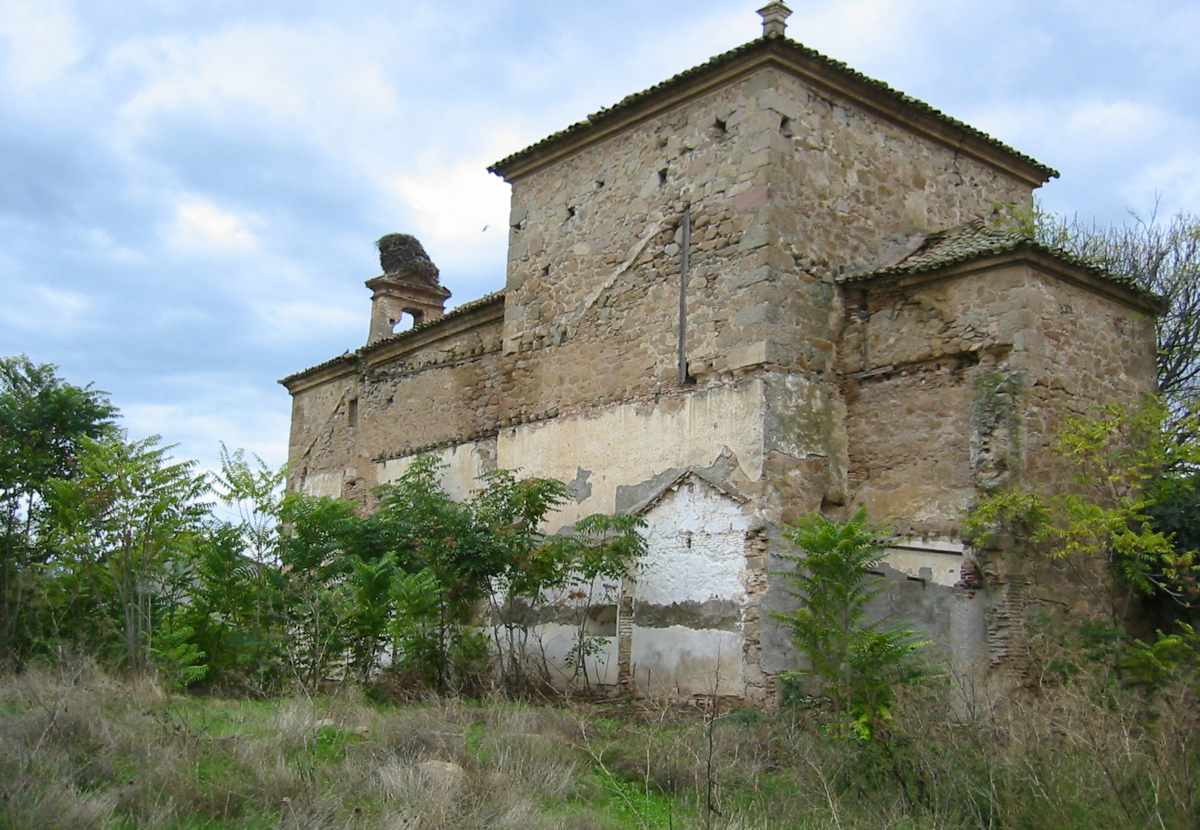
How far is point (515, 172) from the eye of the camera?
16672 millimetres

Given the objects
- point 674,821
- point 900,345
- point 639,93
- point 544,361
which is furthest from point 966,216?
point 674,821

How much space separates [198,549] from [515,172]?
6.73m

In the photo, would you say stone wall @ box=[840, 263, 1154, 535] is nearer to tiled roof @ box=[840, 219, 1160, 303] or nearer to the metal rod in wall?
tiled roof @ box=[840, 219, 1160, 303]

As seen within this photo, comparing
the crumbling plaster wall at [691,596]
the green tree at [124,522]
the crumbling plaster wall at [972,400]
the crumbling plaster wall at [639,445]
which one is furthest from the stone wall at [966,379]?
the green tree at [124,522]

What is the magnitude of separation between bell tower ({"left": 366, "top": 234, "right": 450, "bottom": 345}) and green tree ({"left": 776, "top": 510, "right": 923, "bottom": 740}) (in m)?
13.5

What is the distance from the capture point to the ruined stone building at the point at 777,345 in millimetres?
12195

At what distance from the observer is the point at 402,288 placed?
22.7 m

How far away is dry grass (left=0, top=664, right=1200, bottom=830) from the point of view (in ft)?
21.9

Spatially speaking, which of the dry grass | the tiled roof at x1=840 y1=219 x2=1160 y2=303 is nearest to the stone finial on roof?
the tiled roof at x1=840 y1=219 x2=1160 y2=303

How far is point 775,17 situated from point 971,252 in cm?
354

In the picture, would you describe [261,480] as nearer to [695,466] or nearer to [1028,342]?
[695,466]

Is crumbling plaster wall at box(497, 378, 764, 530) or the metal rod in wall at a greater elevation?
the metal rod in wall

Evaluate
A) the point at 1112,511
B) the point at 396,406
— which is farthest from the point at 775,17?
the point at 396,406

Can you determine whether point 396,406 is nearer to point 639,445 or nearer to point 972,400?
point 639,445
